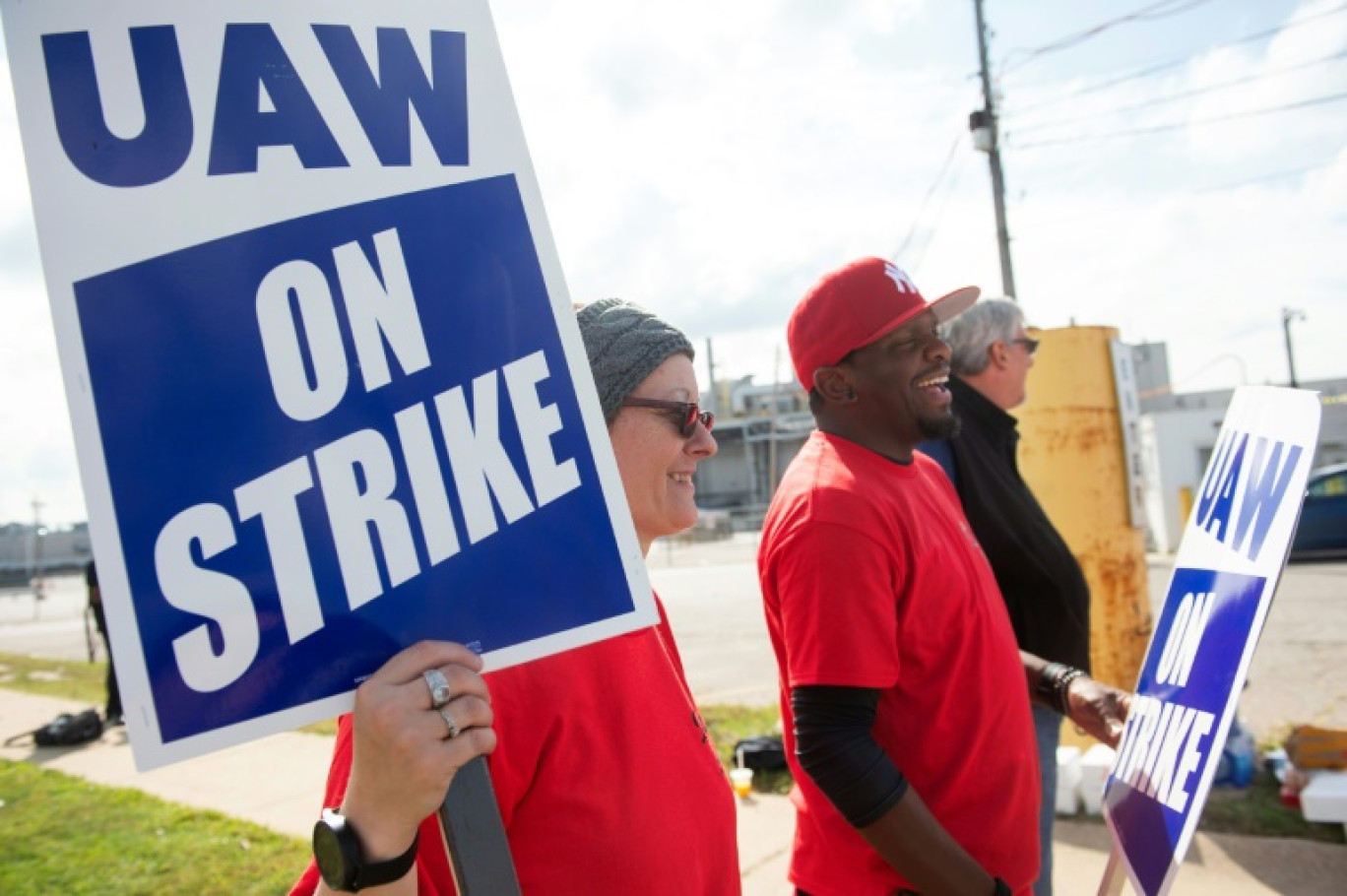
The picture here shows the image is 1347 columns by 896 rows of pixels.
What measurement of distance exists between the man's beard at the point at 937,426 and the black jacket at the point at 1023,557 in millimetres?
480

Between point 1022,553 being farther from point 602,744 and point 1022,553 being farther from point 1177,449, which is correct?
point 1177,449

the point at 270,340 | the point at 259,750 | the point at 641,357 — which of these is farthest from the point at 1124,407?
the point at 259,750

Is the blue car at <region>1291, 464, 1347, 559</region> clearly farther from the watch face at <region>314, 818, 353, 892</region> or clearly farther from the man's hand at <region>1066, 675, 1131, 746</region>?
the watch face at <region>314, 818, 353, 892</region>

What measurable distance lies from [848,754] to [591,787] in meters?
0.74

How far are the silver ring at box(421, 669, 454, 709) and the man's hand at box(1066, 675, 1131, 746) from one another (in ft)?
5.89

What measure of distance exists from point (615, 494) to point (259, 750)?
21.7 feet

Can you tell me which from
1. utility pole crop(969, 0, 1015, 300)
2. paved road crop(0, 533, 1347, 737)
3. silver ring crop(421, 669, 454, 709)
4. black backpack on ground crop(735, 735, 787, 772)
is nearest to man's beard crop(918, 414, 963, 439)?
silver ring crop(421, 669, 454, 709)

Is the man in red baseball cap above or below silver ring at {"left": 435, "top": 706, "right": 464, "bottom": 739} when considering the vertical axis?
below

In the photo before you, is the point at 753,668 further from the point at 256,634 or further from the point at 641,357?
the point at 256,634

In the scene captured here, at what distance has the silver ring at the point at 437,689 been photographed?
1006 mm

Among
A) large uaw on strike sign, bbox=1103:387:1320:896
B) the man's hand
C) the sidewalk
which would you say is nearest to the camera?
large uaw on strike sign, bbox=1103:387:1320:896

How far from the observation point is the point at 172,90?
1025mm

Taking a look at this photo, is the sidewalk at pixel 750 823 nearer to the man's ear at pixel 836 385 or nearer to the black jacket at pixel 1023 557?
the black jacket at pixel 1023 557

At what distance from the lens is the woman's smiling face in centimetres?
170
